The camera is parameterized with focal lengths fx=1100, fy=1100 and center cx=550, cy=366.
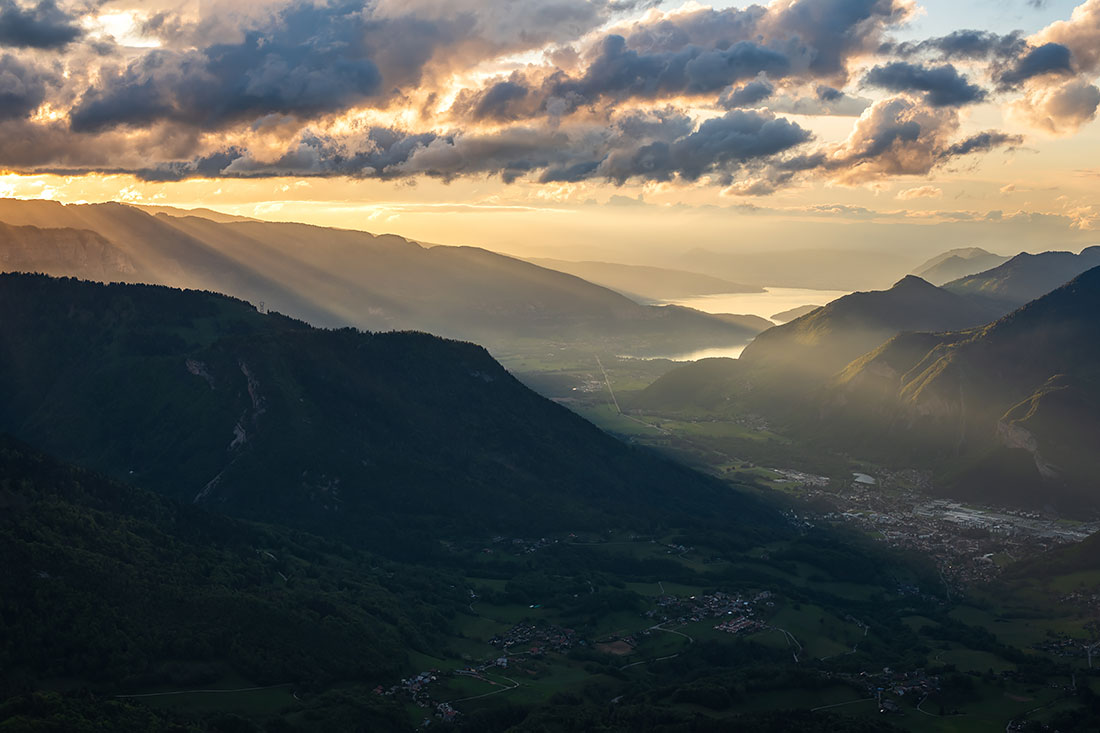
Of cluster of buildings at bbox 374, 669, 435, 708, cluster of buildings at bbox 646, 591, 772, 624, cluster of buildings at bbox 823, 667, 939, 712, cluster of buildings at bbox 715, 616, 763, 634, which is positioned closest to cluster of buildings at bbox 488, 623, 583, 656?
cluster of buildings at bbox 646, 591, 772, 624

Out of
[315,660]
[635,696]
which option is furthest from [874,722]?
[315,660]

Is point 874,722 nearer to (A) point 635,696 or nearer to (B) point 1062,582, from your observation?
(A) point 635,696

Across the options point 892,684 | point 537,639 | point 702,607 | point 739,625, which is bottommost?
point 537,639

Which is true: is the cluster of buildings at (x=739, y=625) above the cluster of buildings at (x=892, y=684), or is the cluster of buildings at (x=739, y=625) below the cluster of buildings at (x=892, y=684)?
below

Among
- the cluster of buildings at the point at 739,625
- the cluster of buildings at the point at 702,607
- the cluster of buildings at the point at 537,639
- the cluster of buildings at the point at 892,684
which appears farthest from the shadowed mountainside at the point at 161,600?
the cluster of buildings at the point at 892,684

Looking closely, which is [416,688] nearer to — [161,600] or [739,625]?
[161,600]

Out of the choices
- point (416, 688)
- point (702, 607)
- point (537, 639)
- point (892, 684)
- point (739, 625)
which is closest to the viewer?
point (416, 688)

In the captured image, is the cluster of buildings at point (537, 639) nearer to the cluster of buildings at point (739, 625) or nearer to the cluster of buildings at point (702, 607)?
the cluster of buildings at point (702, 607)

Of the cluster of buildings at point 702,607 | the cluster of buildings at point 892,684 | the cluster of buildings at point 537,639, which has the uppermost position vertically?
the cluster of buildings at point 892,684

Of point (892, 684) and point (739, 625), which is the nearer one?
point (892, 684)

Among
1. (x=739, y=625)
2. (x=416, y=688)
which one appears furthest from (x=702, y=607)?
(x=416, y=688)

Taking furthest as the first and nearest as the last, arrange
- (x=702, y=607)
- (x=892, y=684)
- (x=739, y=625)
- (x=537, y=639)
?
(x=702, y=607), (x=739, y=625), (x=537, y=639), (x=892, y=684)

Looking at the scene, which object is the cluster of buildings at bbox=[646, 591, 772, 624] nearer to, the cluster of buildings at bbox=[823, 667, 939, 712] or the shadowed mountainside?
the cluster of buildings at bbox=[823, 667, 939, 712]
